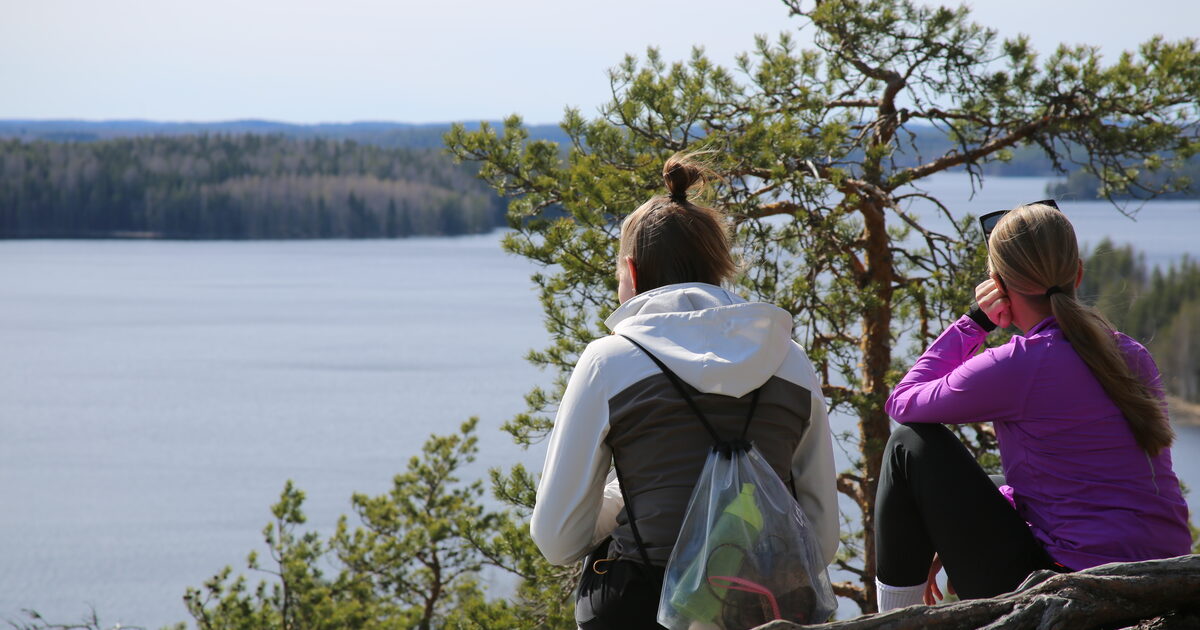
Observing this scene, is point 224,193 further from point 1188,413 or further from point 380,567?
point 380,567

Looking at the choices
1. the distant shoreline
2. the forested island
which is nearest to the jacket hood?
the distant shoreline

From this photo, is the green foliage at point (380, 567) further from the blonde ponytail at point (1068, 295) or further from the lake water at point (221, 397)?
the blonde ponytail at point (1068, 295)

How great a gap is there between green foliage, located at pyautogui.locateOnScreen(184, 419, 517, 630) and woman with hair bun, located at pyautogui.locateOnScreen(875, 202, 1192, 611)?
14.8ft

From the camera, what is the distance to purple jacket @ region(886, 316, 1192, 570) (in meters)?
1.82

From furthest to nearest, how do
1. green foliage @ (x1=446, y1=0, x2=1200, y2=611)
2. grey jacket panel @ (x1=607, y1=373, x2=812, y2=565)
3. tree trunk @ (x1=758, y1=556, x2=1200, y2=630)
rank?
green foliage @ (x1=446, y1=0, x2=1200, y2=611)
grey jacket panel @ (x1=607, y1=373, x2=812, y2=565)
tree trunk @ (x1=758, y1=556, x2=1200, y2=630)

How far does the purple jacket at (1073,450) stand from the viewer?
1.82 m

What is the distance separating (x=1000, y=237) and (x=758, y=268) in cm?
190

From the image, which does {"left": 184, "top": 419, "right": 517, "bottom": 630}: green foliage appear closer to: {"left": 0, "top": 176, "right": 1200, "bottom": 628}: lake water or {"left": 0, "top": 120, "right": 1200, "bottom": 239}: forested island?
{"left": 0, "top": 176, "right": 1200, "bottom": 628}: lake water

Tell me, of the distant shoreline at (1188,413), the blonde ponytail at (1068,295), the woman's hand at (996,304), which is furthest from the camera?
the distant shoreline at (1188,413)

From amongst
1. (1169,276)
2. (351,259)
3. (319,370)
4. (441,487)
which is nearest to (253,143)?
(351,259)

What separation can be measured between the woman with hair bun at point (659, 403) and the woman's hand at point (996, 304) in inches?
18.2

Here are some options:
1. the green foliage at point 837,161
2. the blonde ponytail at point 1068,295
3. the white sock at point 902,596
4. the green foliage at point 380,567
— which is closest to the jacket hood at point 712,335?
the blonde ponytail at point 1068,295

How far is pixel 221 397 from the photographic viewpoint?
86.3 ft

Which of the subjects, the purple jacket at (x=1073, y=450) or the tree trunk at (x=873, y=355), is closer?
the purple jacket at (x=1073, y=450)
